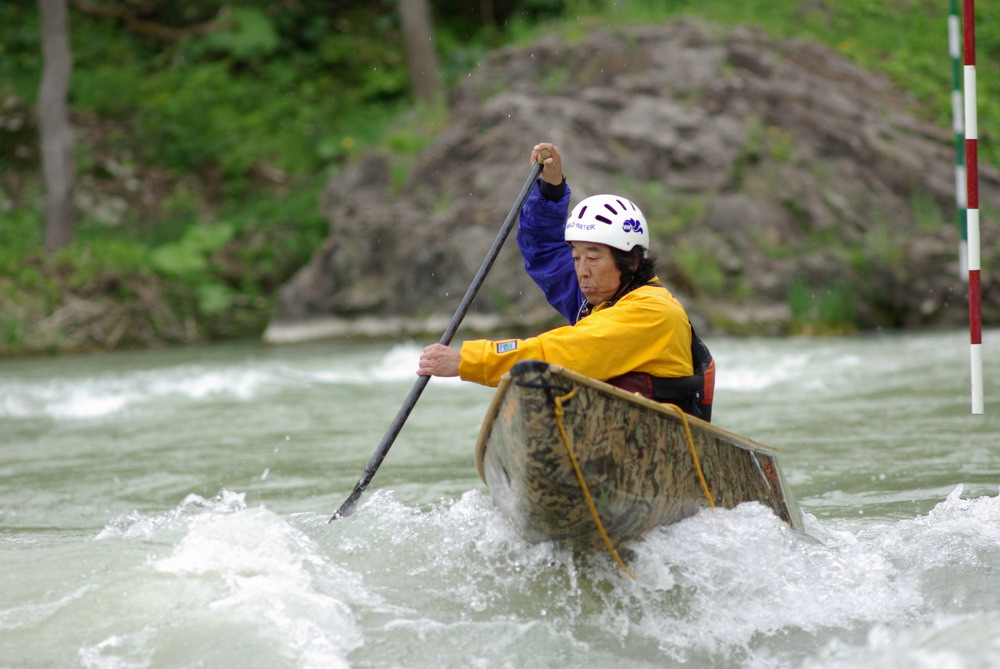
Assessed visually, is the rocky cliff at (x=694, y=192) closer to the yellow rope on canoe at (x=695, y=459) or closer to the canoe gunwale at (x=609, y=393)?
the canoe gunwale at (x=609, y=393)

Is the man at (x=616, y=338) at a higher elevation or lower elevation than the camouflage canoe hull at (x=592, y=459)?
higher

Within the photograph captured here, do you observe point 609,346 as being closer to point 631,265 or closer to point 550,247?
point 631,265

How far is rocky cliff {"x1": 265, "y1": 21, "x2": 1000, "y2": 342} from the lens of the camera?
12.8 metres

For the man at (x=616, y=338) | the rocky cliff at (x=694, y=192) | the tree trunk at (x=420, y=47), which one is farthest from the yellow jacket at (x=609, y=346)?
the tree trunk at (x=420, y=47)

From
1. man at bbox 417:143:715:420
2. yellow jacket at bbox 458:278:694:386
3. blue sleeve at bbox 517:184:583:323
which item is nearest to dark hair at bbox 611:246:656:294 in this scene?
man at bbox 417:143:715:420

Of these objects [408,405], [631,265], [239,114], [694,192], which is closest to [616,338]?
[631,265]

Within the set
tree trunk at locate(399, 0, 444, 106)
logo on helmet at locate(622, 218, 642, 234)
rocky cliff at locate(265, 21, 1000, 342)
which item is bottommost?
rocky cliff at locate(265, 21, 1000, 342)

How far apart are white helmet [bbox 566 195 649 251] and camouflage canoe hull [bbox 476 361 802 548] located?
2.56ft

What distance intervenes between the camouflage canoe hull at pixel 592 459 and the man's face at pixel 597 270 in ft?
2.27

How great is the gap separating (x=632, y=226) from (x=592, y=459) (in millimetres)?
1105

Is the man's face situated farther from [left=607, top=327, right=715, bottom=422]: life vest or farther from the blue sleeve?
the blue sleeve

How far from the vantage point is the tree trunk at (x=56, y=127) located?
15.2 metres

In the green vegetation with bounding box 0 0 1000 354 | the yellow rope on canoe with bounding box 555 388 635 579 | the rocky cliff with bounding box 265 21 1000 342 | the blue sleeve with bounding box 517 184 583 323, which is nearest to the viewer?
the yellow rope on canoe with bounding box 555 388 635 579

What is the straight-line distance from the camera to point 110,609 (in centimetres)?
377
